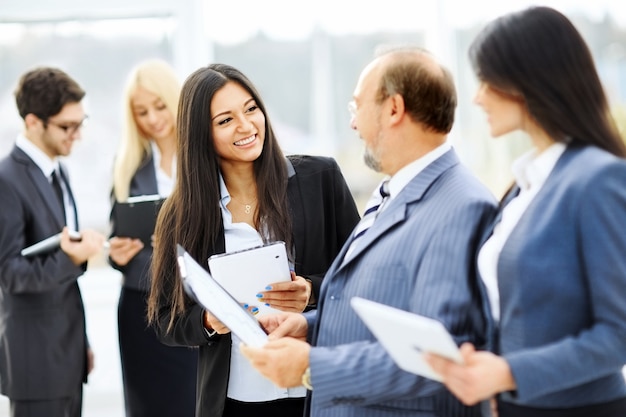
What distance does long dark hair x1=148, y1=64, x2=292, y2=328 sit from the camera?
7.06 feet

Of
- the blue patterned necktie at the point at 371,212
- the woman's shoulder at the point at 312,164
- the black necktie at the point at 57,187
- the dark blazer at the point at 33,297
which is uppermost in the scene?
the woman's shoulder at the point at 312,164

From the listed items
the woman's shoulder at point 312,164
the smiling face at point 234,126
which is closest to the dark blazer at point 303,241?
the woman's shoulder at point 312,164

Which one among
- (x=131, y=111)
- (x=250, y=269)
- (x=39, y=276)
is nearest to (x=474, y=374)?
(x=250, y=269)

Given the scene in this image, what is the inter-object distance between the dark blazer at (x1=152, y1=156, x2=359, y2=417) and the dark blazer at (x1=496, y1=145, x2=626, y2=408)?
33.2 inches

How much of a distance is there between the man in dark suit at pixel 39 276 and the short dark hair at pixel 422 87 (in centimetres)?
175

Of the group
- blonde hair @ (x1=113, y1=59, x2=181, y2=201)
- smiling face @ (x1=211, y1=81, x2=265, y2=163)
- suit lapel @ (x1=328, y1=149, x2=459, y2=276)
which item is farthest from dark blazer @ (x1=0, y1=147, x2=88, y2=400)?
suit lapel @ (x1=328, y1=149, x2=459, y2=276)

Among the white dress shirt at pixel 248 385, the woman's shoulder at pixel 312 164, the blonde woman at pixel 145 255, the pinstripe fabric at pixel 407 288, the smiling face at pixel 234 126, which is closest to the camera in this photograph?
the pinstripe fabric at pixel 407 288

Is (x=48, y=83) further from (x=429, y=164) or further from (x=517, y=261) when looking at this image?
(x=517, y=261)

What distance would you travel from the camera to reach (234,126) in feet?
7.11

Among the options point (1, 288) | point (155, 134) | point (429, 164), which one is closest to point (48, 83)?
point (155, 134)

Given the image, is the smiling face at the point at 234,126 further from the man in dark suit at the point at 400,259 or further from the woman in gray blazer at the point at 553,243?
the woman in gray blazer at the point at 553,243

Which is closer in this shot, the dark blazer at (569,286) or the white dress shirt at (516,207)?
the dark blazer at (569,286)

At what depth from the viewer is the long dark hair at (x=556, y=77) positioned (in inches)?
53.1

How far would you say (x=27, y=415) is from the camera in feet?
10.0
